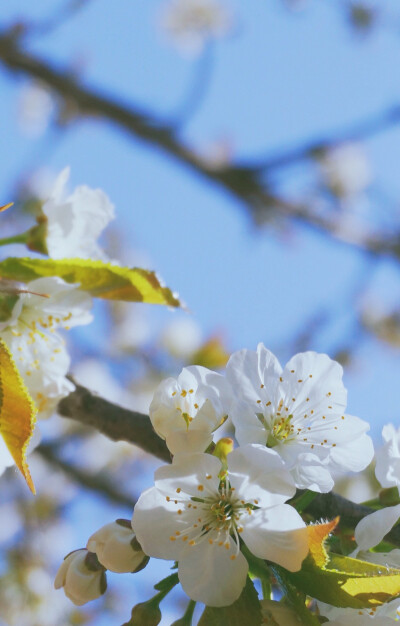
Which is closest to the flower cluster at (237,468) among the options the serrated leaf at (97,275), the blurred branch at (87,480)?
the serrated leaf at (97,275)

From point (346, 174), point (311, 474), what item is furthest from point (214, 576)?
point (346, 174)

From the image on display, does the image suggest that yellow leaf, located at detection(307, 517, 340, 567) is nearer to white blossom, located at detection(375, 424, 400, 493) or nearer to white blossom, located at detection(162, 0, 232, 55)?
white blossom, located at detection(375, 424, 400, 493)

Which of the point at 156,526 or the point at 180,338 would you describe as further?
the point at 180,338

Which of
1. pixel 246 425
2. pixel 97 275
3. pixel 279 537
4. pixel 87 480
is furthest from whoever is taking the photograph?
pixel 87 480

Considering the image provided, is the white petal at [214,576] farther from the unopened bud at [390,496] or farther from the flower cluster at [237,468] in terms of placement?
the unopened bud at [390,496]

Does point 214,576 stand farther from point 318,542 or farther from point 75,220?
point 75,220

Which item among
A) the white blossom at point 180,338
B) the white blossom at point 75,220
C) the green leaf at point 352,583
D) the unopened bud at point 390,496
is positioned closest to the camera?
the green leaf at point 352,583
